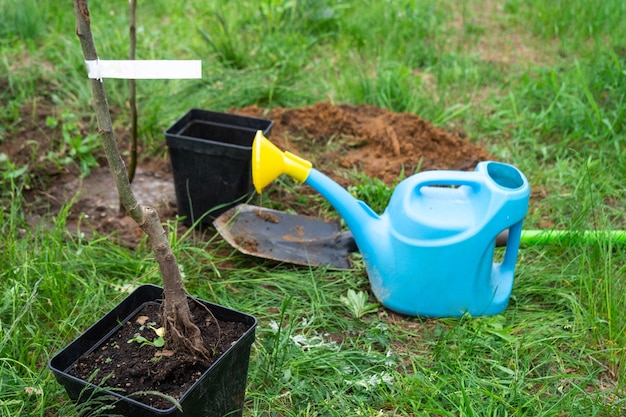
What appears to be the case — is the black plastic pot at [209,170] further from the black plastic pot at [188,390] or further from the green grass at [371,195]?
the black plastic pot at [188,390]

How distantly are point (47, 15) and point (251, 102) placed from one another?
1.72m

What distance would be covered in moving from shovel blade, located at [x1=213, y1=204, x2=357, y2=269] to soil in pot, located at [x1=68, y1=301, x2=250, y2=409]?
639 millimetres

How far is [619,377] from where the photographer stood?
1719 millimetres

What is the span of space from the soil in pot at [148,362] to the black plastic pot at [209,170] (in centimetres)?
82

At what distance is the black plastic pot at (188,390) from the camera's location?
134 centimetres

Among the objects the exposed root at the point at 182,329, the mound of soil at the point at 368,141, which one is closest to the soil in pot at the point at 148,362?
the exposed root at the point at 182,329

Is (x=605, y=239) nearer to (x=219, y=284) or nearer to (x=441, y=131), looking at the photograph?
(x=441, y=131)

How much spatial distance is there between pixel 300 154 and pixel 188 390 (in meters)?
1.66

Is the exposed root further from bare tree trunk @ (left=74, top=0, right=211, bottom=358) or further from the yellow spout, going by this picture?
the yellow spout

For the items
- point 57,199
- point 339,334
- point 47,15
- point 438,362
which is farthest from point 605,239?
point 47,15

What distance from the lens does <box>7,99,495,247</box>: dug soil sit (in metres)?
2.60

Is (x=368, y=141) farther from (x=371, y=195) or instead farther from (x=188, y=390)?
(x=188, y=390)

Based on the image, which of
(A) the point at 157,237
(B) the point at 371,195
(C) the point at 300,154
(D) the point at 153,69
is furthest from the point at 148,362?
(C) the point at 300,154

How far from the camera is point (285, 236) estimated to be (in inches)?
90.9
